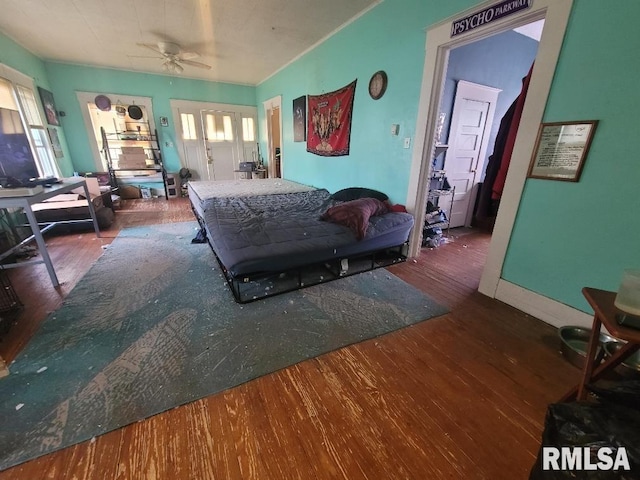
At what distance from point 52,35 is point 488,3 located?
213 inches

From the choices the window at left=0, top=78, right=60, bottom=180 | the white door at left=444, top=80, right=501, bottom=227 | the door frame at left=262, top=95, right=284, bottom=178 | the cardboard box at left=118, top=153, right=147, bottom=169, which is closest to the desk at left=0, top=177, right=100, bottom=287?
the window at left=0, top=78, right=60, bottom=180

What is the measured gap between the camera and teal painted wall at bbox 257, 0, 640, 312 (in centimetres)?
147

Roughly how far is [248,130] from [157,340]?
6289 mm

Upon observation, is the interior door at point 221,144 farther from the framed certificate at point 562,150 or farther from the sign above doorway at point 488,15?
the framed certificate at point 562,150

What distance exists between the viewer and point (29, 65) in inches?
166

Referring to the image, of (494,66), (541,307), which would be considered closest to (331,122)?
(494,66)

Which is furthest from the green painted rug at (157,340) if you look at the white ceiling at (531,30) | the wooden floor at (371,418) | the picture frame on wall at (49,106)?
the picture frame on wall at (49,106)

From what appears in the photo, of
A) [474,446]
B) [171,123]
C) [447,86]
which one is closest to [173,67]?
[171,123]

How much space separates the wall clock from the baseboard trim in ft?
7.37

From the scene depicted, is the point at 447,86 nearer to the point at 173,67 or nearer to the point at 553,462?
the point at 553,462

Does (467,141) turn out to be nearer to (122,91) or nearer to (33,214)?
(33,214)

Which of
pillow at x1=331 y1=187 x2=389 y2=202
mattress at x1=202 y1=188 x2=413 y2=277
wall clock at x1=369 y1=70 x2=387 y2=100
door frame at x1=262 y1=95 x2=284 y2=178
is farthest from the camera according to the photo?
door frame at x1=262 y1=95 x2=284 y2=178

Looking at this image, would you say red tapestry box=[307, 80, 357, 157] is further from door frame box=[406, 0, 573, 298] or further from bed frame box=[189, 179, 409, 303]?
bed frame box=[189, 179, 409, 303]
